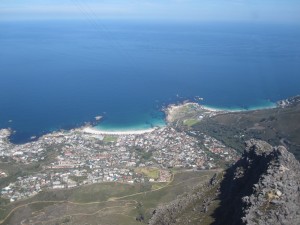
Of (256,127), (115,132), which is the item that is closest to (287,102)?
(256,127)

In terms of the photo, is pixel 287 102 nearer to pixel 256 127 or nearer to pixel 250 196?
pixel 256 127

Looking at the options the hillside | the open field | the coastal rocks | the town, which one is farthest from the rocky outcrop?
the coastal rocks

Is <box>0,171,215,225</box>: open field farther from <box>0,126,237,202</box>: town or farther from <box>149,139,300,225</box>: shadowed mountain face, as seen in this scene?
<box>149,139,300,225</box>: shadowed mountain face

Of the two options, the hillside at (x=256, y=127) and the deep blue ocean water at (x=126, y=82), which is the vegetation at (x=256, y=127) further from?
the deep blue ocean water at (x=126, y=82)

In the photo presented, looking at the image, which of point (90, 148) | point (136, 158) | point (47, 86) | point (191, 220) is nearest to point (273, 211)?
point (191, 220)

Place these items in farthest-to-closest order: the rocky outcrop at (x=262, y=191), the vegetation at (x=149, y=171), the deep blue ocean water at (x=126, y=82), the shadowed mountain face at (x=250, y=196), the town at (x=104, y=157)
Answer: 1. the deep blue ocean water at (x=126, y=82)
2. the vegetation at (x=149, y=171)
3. the town at (x=104, y=157)
4. the shadowed mountain face at (x=250, y=196)
5. the rocky outcrop at (x=262, y=191)

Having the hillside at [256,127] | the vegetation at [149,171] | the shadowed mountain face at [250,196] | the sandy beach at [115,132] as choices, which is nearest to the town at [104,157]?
the vegetation at [149,171]

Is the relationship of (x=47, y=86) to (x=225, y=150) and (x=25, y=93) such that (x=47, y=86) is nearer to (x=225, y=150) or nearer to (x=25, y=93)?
(x=25, y=93)
